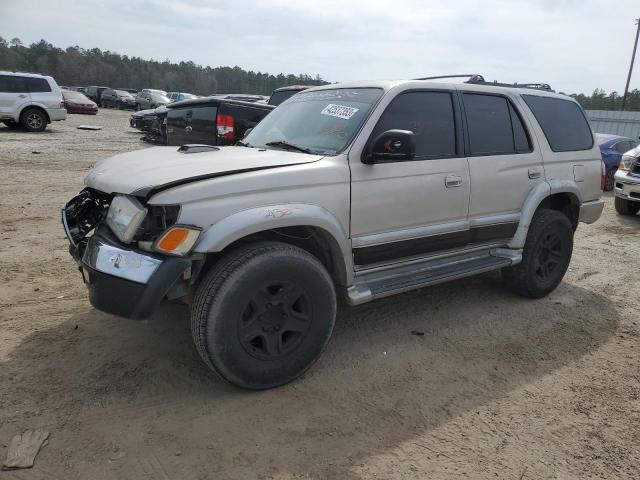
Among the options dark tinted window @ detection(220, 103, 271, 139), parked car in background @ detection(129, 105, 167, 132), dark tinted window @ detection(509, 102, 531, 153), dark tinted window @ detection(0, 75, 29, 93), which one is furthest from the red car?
dark tinted window @ detection(509, 102, 531, 153)

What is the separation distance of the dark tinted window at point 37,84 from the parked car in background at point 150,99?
46.9 feet

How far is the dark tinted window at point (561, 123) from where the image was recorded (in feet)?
15.0

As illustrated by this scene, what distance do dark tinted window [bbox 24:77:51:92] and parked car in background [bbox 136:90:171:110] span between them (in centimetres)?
1429

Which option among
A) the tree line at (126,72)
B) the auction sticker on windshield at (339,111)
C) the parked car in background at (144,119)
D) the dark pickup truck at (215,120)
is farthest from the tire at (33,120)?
the tree line at (126,72)

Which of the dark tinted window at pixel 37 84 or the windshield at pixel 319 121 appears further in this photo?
the dark tinted window at pixel 37 84

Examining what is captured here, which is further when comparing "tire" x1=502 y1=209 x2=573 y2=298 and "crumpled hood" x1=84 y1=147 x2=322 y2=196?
"tire" x1=502 y1=209 x2=573 y2=298

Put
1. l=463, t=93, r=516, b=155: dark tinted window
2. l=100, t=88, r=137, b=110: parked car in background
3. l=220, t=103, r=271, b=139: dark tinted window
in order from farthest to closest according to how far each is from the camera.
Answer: l=100, t=88, r=137, b=110: parked car in background
l=220, t=103, r=271, b=139: dark tinted window
l=463, t=93, r=516, b=155: dark tinted window

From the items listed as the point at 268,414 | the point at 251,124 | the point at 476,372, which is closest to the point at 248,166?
the point at 268,414

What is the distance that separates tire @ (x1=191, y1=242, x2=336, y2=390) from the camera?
108 inches

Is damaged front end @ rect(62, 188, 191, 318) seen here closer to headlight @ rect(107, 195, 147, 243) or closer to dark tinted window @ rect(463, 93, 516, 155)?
headlight @ rect(107, 195, 147, 243)

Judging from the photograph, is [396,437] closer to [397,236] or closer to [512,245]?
[397,236]

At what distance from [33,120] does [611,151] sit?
57.3 feet

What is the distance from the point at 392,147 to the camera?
320cm

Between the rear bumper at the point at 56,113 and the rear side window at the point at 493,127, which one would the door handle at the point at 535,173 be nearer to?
the rear side window at the point at 493,127
